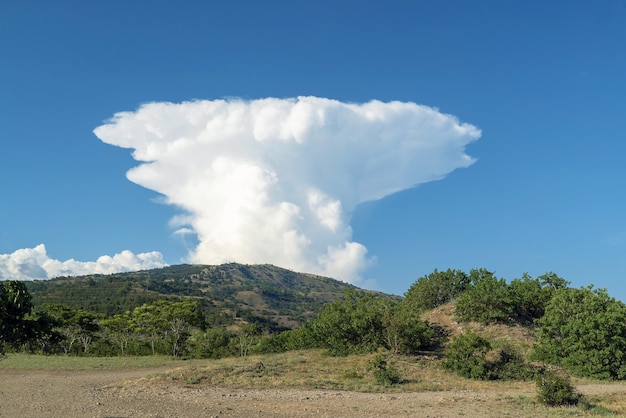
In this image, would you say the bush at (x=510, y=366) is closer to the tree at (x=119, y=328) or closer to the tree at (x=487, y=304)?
the tree at (x=487, y=304)

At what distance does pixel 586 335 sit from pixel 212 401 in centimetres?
3207

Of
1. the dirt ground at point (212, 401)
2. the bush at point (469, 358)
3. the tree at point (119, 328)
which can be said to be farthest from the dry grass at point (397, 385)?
the tree at point (119, 328)

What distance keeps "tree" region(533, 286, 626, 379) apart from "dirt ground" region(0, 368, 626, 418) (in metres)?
6.58

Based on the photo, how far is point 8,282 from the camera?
38.7 m

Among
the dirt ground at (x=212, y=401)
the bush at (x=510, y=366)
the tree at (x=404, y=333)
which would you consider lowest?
the dirt ground at (x=212, y=401)

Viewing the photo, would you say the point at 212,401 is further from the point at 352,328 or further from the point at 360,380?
the point at 352,328

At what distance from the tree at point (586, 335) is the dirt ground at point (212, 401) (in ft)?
21.6

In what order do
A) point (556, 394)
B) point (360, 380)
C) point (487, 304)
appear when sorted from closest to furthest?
point (556, 394) → point (360, 380) → point (487, 304)

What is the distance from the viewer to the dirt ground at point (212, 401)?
20.6 m

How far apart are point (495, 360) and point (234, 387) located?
2306 centimetres

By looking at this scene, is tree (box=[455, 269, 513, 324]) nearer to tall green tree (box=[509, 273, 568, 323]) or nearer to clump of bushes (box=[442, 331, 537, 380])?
tall green tree (box=[509, 273, 568, 323])

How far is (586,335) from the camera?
124ft

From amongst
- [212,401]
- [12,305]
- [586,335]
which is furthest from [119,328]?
[586,335]

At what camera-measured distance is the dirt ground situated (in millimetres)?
20625
